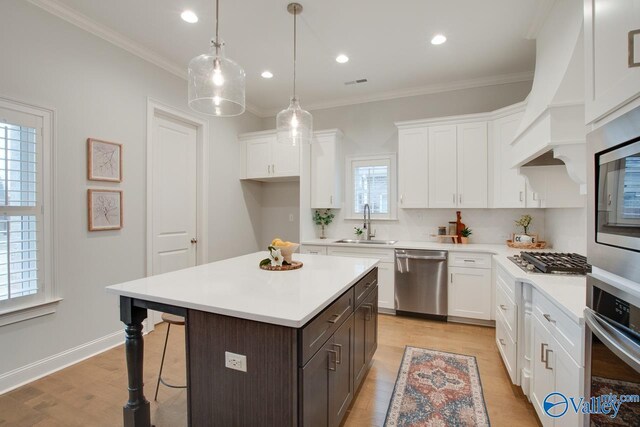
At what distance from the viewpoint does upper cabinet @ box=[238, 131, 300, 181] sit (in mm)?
4383

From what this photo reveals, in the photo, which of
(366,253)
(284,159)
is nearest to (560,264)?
(366,253)

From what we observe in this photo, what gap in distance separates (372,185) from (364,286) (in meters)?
2.51

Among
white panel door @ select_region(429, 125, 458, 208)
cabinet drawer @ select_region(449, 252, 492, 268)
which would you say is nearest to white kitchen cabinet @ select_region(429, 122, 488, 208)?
white panel door @ select_region(429, 125, 458, 208)

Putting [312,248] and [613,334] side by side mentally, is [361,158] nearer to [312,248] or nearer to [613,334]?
[312,248]

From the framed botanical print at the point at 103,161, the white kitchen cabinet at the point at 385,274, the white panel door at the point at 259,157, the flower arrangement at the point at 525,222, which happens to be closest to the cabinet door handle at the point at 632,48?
the white kitchen cabinet at the point at 385,274

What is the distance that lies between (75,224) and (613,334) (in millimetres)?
3524

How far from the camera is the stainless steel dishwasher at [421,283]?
11.6 ft

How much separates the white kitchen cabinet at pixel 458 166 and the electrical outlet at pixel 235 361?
10.5 feet

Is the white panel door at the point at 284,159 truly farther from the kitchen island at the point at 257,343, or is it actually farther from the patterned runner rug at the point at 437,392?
the patterned runner rug at the point at 437,392

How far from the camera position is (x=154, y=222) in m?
3.36

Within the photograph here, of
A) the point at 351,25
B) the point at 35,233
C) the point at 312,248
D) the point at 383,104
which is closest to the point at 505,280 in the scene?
the point at 312,248

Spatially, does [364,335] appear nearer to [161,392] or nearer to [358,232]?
[161,392]

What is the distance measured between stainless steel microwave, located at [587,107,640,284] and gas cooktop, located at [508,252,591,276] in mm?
975

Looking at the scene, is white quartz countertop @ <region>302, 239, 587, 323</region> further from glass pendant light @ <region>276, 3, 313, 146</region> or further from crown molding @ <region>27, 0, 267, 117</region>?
crown molding @ <region>27, 0, 267, 117</region>
